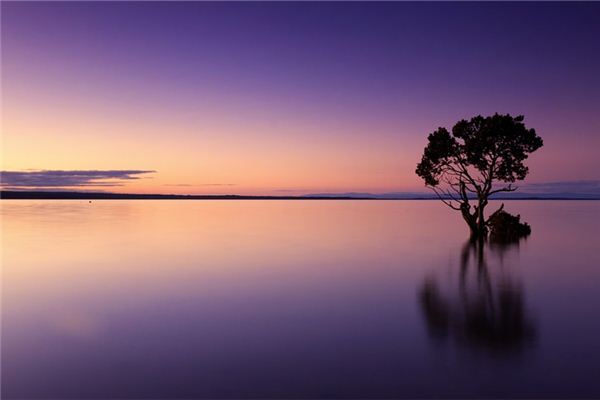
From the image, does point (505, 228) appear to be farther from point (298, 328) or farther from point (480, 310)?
point (298, 328)

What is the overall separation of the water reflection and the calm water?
8 centimetres

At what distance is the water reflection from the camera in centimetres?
1148

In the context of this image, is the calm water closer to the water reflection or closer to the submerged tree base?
the water reflection

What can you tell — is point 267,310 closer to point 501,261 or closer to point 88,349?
point 88,349

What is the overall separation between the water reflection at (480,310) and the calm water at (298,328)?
0.25ft

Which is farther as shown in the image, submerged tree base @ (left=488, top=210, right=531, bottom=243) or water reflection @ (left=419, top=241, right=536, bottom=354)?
submerged tree base @ (left=488, top=210, right=531, bottom=243)

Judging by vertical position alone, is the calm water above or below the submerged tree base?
above

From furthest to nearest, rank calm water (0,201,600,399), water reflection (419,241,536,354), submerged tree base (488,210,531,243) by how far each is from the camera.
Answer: submerged tree base (488,210,531,243)
water reflection (419,241,536,354)
calm water (0,201,600,399)

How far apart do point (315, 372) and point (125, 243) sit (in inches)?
1222

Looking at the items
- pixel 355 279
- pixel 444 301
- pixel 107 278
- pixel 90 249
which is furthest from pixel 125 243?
pixel 444 301

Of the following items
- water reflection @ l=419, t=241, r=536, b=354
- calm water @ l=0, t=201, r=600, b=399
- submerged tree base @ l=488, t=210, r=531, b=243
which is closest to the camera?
calm water @ l=0, t=201, r=600, b=399

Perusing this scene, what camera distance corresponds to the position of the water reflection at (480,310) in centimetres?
1148

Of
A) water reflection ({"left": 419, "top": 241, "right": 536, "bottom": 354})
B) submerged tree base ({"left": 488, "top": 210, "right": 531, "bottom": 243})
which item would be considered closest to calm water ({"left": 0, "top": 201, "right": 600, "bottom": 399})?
water reflection ({"left": 419, "top": 241, "right": 536, "bottom": 354})

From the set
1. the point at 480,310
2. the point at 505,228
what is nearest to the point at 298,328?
the point at 480,310
